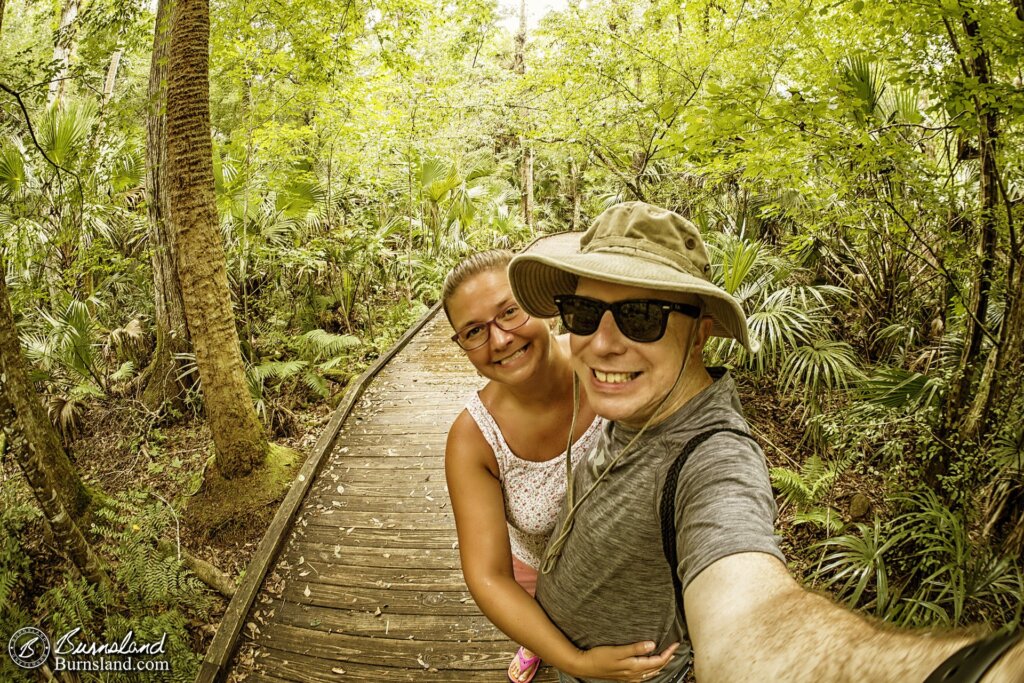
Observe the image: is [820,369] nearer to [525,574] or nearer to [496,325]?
[525,574]

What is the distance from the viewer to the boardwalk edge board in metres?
3.65

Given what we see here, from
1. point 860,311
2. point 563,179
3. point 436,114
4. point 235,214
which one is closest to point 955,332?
point 860,311

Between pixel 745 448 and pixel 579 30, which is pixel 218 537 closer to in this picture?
pixel 745 448

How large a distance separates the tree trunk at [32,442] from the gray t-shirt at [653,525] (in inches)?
163

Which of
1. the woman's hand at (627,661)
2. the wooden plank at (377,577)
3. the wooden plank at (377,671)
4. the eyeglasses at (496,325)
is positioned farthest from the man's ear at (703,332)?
the wooden plank at (377,577)

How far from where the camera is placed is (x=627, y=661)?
1311 millimetres

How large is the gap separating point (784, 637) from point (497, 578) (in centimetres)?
94

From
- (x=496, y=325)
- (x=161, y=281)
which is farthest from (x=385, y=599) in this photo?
(x=161, y=281)

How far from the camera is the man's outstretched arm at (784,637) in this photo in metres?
0.66

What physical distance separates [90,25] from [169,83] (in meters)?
1.04

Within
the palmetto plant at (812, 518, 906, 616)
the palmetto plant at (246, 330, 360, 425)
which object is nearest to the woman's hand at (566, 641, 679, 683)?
the palmetto plant at (812, 518, 906, 616)

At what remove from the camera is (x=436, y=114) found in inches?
515

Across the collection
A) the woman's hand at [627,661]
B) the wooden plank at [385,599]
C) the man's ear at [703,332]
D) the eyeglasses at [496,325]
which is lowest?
the wooden plank at [385,599]

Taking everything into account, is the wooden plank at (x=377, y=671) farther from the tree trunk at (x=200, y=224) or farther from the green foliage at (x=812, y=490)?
the green foliage at (x=812, y=490)
